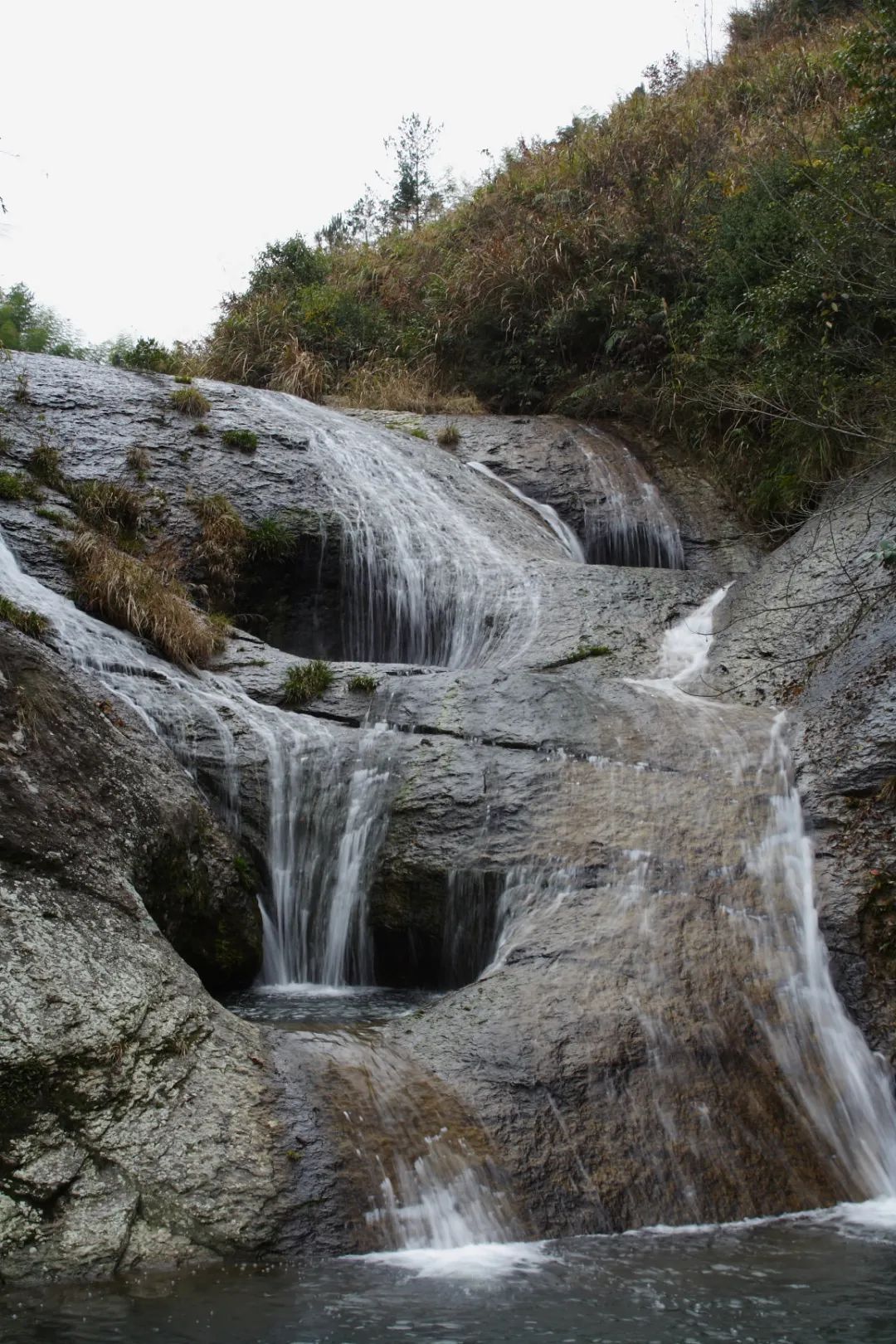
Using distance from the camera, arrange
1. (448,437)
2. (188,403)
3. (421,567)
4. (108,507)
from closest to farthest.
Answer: (108,507) < (421,567) < (188,403) < (448,437)

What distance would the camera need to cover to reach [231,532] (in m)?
11.2

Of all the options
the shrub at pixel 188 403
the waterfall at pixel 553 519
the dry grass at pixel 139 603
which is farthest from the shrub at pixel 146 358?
the dry grass at pixel 139 603

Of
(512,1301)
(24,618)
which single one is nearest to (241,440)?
(24,618)

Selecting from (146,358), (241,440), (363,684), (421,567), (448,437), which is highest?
(146,358)

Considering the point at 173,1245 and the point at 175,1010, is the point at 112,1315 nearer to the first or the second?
the point at 173,1245

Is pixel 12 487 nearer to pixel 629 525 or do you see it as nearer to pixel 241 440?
pixel 241 440

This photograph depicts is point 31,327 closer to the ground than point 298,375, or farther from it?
farther from it

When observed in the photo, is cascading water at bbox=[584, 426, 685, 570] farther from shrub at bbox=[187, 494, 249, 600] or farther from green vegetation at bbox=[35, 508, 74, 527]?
green vegetation at bbox=[35, 508, 74, 527]

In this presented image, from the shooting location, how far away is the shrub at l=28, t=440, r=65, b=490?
10812 millimetres

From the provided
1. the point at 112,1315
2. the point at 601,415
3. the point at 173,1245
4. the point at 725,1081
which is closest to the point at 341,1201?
the point at 173,1245

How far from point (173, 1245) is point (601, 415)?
537 inches

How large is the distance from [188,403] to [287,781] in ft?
21.4

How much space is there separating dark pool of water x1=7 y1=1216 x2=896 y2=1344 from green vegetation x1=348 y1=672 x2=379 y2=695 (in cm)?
478

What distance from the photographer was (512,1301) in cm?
408
